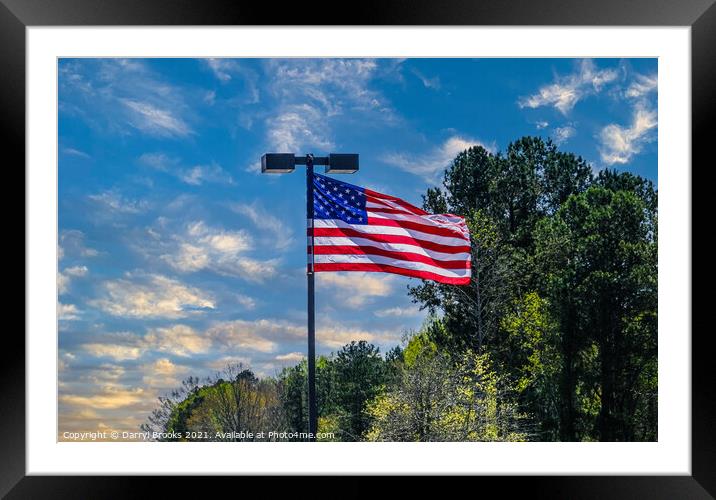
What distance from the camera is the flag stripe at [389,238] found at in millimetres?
6320

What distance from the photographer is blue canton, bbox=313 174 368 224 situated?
639 cm

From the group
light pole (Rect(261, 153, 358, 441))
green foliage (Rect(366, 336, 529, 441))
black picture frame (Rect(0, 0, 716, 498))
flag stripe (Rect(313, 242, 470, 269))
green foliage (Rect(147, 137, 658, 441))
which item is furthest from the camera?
green foliage (Rect(147, 137, 658, 441))

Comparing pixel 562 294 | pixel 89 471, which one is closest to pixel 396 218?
pixel 89 471

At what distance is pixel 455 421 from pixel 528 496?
8.48 metres

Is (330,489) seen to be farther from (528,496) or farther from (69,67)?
(69,67)

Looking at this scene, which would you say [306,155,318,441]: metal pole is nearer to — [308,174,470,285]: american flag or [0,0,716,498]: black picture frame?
[308,174,470,285]: american flag

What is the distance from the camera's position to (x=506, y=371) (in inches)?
556

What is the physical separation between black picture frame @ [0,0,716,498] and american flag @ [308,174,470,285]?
2779 mm

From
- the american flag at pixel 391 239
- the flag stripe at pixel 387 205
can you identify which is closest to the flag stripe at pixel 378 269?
the american flag at pixel 391 239

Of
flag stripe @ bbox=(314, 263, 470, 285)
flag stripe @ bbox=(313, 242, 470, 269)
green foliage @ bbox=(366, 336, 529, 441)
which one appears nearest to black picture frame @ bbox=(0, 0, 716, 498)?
flag stripe @ bbox=(314, 263, 470, 285)
